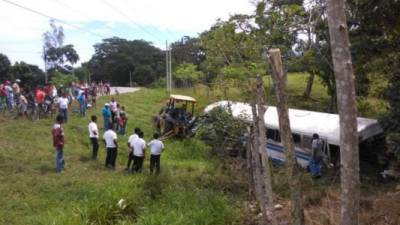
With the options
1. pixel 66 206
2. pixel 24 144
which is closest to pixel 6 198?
pixel 66 206

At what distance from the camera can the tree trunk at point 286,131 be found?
281 inches

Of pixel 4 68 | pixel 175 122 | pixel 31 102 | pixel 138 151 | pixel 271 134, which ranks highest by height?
pixel 4 68

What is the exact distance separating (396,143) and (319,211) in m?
5.06

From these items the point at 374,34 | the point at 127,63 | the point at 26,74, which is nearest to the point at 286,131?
the point at 374,34

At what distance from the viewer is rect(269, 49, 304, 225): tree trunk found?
Result: 23.4 ft

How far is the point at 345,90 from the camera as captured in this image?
528cm

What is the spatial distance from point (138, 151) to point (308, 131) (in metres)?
7.51

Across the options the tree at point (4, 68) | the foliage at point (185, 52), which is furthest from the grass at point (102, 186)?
the foliage at point (185, 52)

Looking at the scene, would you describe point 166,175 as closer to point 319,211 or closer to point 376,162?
point 319,211

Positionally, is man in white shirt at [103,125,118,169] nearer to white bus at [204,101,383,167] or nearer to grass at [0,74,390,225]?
grass at [0,74,390,225]

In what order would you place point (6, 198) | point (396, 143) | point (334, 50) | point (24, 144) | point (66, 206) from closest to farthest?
1. point (334, 50)
2. point (66, 206)
3. point (6, 198)
4. point (396, 143)
5. point (24, 144)

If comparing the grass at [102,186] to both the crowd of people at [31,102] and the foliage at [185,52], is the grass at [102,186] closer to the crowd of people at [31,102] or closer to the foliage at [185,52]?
the crowd of people at [31,102]

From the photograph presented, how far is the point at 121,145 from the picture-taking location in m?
20.3

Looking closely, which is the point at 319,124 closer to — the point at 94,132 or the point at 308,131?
the point at 308,131
